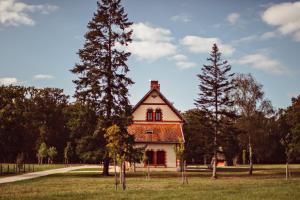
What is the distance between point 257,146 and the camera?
1976 inches

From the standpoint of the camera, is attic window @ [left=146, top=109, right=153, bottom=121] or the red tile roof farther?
attic window @ [left=146, top=109, right=153, bottom=121]

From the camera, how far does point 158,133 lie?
49906 millimetres

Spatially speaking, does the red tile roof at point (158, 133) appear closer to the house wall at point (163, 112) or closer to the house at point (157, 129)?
the house at point (157, 129)

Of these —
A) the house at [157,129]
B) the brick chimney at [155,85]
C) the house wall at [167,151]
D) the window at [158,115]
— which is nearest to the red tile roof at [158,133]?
the house at [157,129]

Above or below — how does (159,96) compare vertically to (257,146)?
above

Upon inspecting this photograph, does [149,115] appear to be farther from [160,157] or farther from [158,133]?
[160,157]

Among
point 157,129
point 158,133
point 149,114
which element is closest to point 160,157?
point 158,133

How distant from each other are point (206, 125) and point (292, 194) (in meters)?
Answer: 20.3

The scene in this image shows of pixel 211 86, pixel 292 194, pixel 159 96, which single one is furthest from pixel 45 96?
pixel 292 194

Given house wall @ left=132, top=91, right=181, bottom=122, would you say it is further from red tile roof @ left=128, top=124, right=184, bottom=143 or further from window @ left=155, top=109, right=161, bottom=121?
red tile roof @ left=128, top=124, right=184, bottom=143

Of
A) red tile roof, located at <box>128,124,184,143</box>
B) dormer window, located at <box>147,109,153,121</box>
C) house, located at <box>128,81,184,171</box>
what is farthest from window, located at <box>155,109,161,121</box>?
red tile roof, located at <box>128,124,184,143</box>

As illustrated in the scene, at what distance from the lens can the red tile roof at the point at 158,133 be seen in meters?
48.6

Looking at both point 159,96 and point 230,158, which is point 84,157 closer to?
point 159,96

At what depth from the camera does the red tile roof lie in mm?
48594
